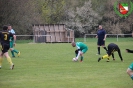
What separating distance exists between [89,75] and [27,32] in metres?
44.0

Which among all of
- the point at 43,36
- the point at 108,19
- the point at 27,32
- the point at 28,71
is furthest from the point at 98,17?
the point at 28,71

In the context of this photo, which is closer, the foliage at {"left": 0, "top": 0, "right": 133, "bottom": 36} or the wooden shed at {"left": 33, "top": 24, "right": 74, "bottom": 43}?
the wooden shed at {"left": 33, "top": 24, "right": 74, "bottom": 43}

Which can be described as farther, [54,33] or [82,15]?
[82,15]

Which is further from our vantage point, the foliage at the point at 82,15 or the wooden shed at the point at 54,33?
the foliage at the point at 82,15

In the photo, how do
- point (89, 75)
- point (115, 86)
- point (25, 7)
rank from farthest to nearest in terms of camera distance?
point (25, 7)
point (89, 75)
point (115, 86)

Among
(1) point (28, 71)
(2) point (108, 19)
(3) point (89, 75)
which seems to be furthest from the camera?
(2) point (108, 19)

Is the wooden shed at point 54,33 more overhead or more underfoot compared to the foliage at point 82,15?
more underfoot

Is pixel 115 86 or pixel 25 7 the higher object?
pixel 25 7

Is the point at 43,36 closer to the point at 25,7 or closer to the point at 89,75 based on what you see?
the point at 25,7

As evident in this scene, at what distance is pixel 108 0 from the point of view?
68875mm

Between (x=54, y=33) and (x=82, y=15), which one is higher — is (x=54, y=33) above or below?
below

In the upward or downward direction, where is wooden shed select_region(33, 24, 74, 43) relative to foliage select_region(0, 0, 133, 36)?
downward

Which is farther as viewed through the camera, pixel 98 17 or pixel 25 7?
pixel 98 17

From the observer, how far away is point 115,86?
11.8m
